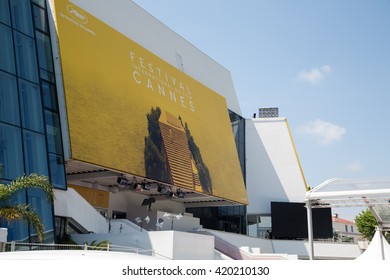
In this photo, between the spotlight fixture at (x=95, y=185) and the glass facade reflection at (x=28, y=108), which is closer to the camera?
the glass facade reflection at (x=28, y=108)

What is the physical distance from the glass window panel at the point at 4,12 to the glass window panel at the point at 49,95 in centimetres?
382

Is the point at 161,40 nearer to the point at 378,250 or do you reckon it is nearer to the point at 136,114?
the point at 136,114

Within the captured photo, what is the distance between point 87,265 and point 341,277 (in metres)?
2.61

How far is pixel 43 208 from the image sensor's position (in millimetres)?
22641

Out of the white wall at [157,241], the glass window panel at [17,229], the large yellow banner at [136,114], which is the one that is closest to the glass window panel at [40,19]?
the large yellow banner at [136,114]

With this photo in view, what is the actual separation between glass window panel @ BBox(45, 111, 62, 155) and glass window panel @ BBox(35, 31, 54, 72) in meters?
3.01

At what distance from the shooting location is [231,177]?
43.5 meters

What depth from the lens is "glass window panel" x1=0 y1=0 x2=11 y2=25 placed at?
2517 cm

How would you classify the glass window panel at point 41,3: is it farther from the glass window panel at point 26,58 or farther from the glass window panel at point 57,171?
the glass window panel at point 57,171

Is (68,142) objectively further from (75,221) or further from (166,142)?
(166,142)

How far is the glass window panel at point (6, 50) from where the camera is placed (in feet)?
79.9

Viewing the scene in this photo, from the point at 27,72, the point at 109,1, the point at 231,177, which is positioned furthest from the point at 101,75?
the point at 231,177

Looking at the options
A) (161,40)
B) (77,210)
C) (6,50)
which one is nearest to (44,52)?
(6,50)

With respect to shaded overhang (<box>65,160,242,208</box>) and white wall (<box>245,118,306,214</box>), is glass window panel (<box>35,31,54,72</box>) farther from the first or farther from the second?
white wall (<box>245,118,306,214</box>)
